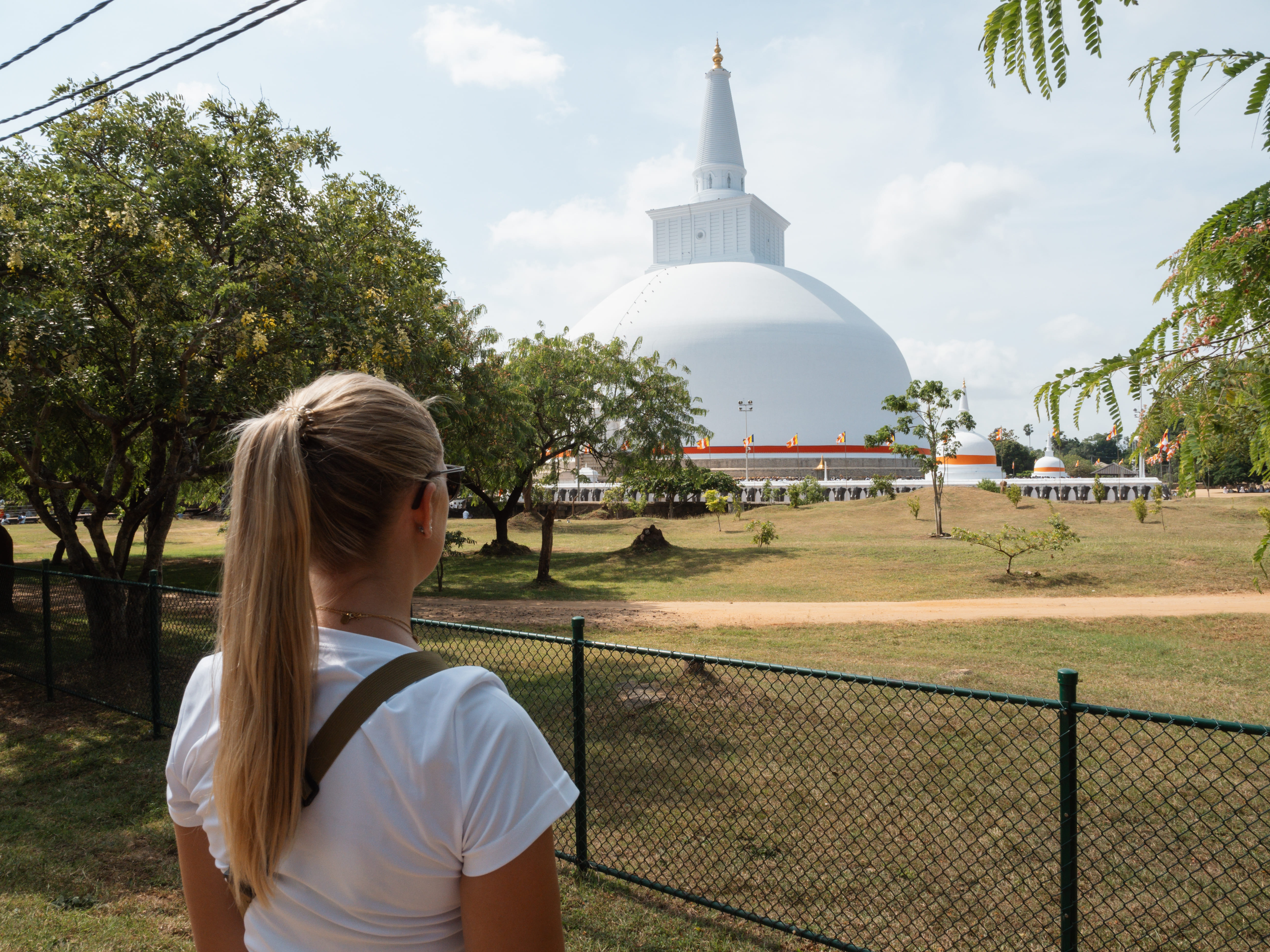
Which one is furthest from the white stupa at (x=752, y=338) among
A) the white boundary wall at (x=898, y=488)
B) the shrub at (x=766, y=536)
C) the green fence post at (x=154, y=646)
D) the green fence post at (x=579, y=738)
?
the green fence post at (x=579, y=738)

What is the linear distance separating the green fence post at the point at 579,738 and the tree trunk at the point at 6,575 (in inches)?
380

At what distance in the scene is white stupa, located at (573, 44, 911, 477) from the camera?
182ft

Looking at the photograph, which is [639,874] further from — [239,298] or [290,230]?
[290,230]

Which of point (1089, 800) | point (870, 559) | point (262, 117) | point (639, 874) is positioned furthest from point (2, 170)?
point (870, 559)

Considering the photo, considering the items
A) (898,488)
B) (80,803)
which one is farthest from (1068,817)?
(898,488)

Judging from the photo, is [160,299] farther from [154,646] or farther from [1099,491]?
[1099,491]

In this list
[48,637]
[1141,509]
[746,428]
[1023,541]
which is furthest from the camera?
[746,428]

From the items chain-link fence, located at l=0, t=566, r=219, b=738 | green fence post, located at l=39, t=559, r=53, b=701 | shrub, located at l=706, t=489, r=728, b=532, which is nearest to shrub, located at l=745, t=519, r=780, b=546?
shrub, located at l=706, t=489, r=728, b=532

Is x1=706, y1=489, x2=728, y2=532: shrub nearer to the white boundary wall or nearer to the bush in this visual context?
the white boundary wall

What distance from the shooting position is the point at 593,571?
22.4 metres

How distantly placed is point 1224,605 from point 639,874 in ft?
45.1

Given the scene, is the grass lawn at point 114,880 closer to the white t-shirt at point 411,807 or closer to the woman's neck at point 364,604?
the white t-shirt at point 411,807

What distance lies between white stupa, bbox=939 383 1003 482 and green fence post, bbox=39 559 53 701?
57.7m

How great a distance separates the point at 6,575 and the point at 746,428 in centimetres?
4557
